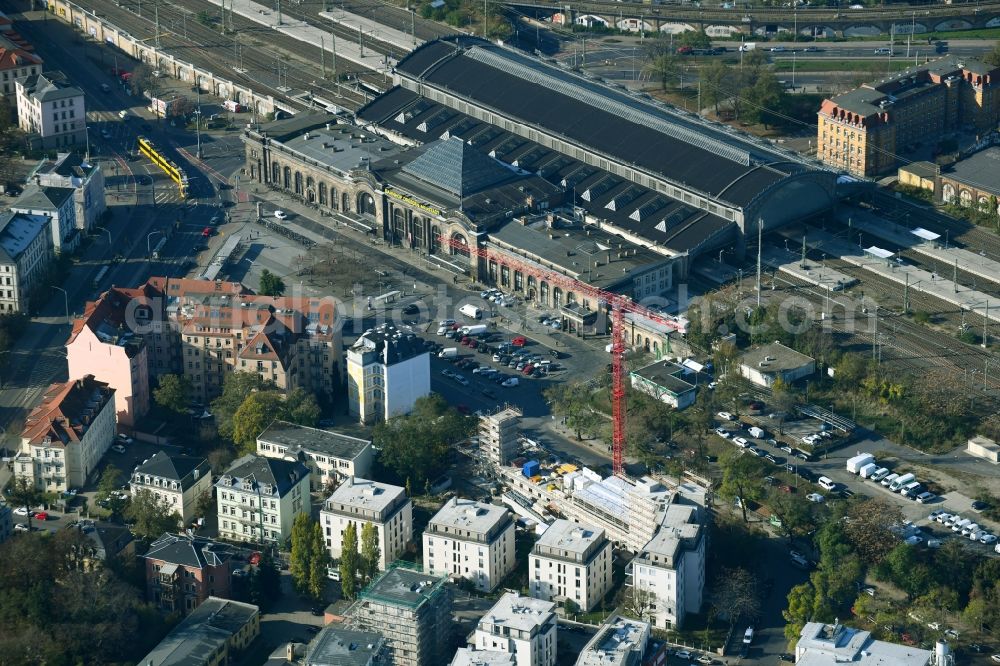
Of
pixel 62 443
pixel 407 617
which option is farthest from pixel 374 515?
pixel 62 443


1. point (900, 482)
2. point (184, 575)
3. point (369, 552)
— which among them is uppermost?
point (900, 482)

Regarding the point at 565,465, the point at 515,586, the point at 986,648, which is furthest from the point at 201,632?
the point at 986,648

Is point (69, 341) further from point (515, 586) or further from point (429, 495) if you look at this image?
point (515, 586)

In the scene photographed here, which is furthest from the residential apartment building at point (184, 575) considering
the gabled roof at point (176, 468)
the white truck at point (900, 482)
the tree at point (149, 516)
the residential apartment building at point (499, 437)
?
the white truck at point (900, 482)

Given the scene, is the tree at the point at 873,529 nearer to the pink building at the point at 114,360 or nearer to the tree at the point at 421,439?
the tree at the point at 421,439

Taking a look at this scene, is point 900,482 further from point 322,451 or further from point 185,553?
point 185,553

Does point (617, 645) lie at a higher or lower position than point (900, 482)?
lower
